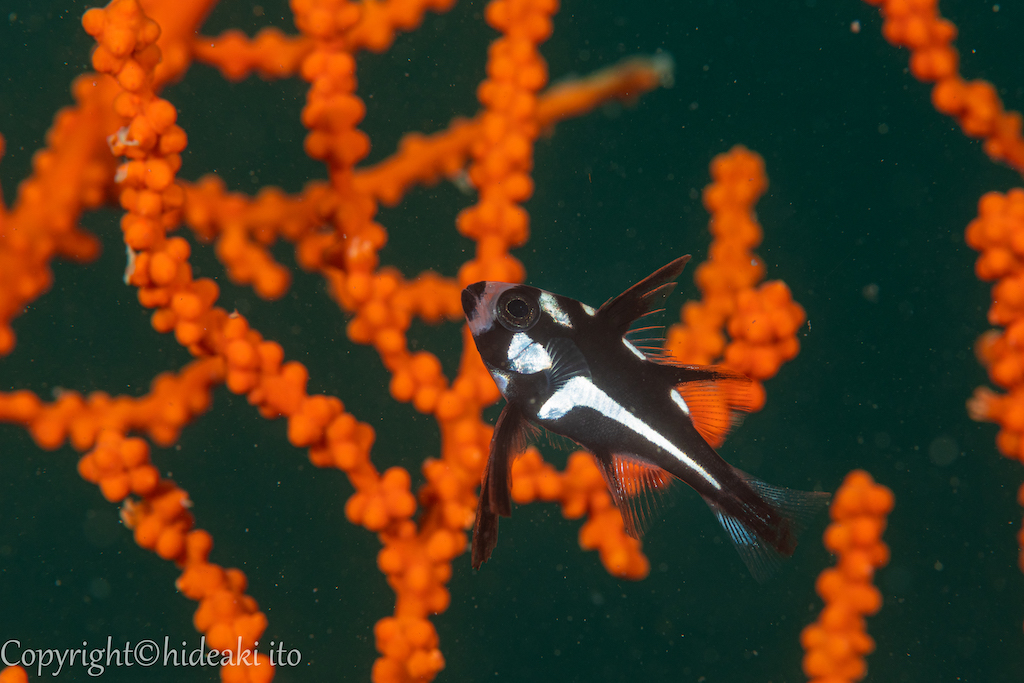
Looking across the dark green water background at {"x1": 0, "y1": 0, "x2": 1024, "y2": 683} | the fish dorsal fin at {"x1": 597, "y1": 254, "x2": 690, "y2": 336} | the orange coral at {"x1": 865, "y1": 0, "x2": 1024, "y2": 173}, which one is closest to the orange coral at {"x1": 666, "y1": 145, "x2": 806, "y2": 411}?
the fish dorsal fin at {"x1": 597, "y1": 254, "x2": 690, "y2": 336}

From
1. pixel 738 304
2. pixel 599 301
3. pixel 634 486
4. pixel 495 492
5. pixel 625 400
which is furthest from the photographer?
pixel 599 301

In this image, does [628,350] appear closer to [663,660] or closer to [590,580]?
[590,580]

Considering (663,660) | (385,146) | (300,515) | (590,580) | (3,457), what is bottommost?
(663,660)

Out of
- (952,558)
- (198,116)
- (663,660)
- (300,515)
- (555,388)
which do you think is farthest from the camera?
(198,116)

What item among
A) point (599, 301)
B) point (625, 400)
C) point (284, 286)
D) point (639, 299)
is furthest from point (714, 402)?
point (599, 301)

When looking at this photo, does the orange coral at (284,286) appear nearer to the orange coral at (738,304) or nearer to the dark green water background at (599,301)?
the orange coral at (738,304)

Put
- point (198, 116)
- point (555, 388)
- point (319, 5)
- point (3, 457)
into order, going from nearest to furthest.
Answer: point (555, 388), point (319, 5), point (3, 457), point (198, 116)

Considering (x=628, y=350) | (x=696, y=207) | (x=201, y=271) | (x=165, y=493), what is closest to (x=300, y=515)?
(x=201, y=271)

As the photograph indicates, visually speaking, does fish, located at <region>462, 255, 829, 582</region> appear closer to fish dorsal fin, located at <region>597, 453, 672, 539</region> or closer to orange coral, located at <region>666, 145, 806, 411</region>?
fish dorsal fin, located at <region>597, 453, 672, 539</region>

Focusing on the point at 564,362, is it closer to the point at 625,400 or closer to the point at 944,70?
the point at 625,400
